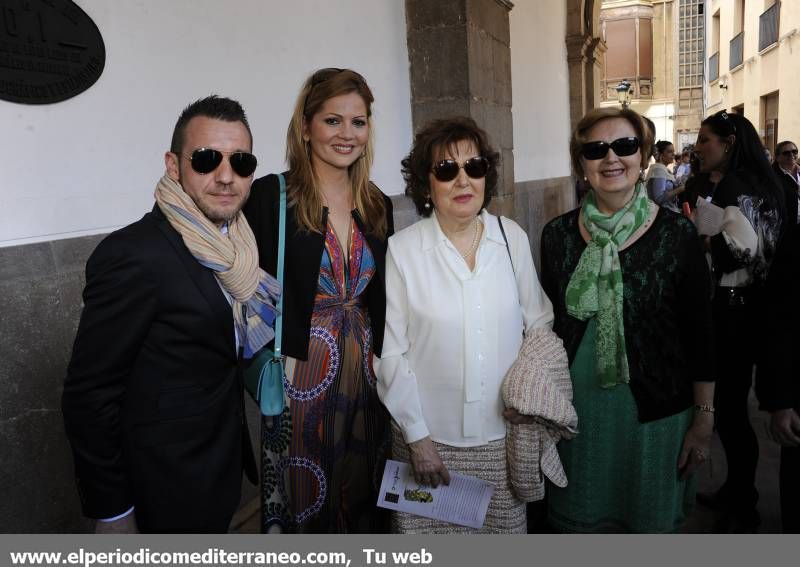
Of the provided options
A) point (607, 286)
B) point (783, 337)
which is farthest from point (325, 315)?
point (783, 337)

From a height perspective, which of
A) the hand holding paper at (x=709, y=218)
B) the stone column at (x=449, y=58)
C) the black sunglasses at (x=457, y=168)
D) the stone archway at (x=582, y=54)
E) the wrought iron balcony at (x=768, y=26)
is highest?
the wrought iron balcony at (x=768, y=26)

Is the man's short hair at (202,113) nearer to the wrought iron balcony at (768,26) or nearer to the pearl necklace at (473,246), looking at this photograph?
the pearl necklace at (473,246)

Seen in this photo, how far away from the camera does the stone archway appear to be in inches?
383

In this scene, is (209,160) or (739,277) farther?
(739,277)

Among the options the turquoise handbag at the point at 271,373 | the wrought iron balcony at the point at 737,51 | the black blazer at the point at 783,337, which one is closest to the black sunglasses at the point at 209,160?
the turquoise handbag at the point at 271,373

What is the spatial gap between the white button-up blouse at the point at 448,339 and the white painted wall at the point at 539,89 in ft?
16.5

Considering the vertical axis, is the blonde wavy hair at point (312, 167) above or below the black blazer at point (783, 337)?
above

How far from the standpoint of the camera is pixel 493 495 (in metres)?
2.07

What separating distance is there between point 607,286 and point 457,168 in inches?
24.9

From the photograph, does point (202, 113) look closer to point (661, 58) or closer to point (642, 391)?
point (642, 391)

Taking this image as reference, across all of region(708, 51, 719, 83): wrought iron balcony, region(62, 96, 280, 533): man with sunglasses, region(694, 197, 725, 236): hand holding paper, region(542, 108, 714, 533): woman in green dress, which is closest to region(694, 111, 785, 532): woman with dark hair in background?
region(694, 197, 725, 236): hand holding paper

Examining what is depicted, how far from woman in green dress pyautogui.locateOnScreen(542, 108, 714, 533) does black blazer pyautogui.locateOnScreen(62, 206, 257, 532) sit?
3.91 ft

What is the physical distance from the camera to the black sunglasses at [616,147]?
2141 mm

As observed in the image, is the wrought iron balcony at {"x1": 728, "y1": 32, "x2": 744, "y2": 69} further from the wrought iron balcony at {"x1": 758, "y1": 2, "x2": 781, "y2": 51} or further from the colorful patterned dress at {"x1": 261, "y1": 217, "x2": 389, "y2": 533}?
A: the colorful patterned dress at {"x1": 261, "y1": 217, "x2": 389, "y2": 533}
